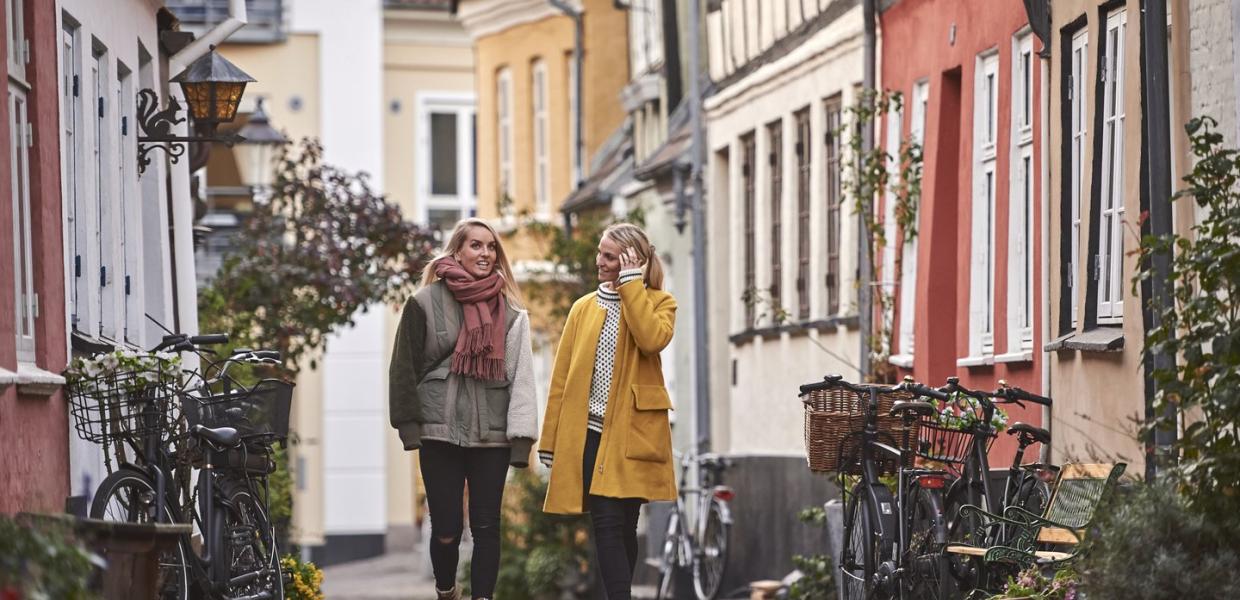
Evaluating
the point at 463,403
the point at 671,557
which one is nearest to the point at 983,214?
the point at 463,403

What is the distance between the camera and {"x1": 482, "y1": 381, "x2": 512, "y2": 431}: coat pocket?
1159 centimetres

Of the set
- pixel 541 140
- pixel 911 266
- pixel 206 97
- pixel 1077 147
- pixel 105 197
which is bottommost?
pixel 911 266

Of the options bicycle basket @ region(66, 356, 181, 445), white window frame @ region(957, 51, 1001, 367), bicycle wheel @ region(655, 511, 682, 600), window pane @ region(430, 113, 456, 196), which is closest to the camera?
bicycle basket @ region(66, 356, 181, 445)

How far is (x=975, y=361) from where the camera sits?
15.5 meters

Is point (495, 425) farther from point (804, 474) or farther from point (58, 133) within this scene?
point (804, 474)

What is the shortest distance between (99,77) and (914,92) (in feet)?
20.1

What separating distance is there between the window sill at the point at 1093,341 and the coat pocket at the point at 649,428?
2075 mm

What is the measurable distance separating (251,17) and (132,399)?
28.9 m

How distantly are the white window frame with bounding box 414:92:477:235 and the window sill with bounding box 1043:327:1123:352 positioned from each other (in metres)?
28.0

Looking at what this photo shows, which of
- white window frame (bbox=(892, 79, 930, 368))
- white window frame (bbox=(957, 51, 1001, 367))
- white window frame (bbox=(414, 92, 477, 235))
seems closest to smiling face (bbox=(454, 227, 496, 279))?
white window frame (bbox=(957, 51, 1001, 367))

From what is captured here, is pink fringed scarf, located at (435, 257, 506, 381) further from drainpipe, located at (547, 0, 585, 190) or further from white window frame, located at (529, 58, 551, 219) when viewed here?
white window frame, located at (529, 58, 551, 219)

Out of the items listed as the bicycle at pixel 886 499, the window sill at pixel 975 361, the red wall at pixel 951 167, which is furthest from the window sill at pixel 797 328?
the bicycle at pixel 886 499

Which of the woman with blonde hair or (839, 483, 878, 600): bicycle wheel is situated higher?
the woman with blonde hair

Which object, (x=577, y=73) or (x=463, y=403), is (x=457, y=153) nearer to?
(x=577, y=73)
